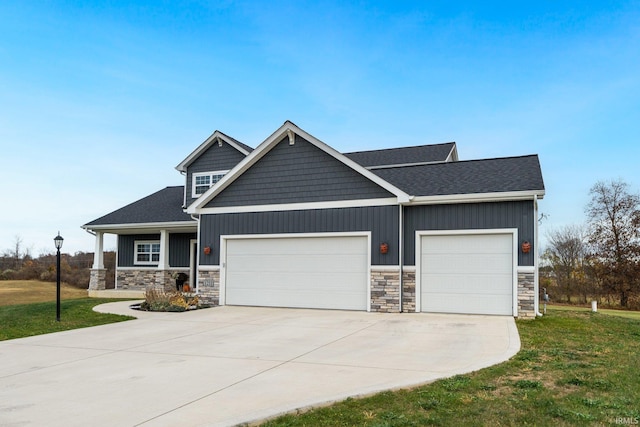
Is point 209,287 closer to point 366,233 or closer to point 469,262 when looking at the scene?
point 366,233

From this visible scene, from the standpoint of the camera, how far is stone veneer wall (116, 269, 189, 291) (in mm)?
20984

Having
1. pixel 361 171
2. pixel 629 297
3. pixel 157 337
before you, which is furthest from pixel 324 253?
pixel 629 297

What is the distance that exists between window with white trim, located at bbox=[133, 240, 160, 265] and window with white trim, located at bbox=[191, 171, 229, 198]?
3.11 meters

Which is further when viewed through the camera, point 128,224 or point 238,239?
point 128,224

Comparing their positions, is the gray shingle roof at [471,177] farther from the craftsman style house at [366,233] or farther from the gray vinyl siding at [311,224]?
the gray vinyl siding at [311,224]

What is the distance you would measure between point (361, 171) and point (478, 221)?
3527mm

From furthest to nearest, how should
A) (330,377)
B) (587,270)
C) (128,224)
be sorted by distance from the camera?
(587,270)
(128,224)
(330,377)

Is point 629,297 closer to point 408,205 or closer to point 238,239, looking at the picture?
point 408,205

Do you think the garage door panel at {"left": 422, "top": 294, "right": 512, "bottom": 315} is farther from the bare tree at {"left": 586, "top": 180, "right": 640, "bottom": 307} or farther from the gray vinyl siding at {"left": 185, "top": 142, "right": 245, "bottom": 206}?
the bare tree at {"left": 586, "top": 180, "right": 640, "bottom": 307}

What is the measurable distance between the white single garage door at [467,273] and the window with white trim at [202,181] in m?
10.1

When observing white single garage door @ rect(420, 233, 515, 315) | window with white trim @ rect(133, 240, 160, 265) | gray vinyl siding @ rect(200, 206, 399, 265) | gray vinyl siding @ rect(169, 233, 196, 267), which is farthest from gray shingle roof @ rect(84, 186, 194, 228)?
white single garage door @ rect(420, 233, 515, 315)

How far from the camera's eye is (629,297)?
88.4ft

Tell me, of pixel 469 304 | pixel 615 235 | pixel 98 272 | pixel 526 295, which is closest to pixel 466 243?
pixel 469 304

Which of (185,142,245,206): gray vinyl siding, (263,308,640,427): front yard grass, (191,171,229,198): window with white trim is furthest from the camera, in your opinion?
(191,171,229,198): window with white trim
